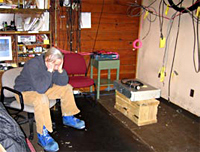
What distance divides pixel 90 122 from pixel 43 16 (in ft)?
5.30

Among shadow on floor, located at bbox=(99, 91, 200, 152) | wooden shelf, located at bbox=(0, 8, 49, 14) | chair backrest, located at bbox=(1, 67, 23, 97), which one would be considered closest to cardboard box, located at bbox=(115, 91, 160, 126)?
shadow on floor, located at bbox=(99, 91, 200, 152)

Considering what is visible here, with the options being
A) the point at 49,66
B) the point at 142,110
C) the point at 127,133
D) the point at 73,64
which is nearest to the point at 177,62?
the point at 142,110

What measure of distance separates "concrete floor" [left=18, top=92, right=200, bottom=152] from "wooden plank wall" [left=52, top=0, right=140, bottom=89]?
3.97ft

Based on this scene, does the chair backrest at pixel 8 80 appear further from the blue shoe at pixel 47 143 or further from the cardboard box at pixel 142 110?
the cardboard box at pixel 142 110

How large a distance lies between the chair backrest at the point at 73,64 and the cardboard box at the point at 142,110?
33.3 inches

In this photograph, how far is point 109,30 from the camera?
12.6 feet

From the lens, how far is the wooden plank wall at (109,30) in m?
3.57

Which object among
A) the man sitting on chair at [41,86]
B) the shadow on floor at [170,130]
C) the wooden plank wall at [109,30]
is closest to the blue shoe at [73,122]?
the man sitting on chair at [41,86]

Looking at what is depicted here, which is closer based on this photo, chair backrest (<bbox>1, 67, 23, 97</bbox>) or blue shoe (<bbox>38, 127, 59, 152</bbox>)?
blue shoe (<bbox>38, 127, 59, 152</bbox>)

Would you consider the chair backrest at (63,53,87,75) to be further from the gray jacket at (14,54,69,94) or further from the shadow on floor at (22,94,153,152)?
the gray jacket at (14,54,69,94)

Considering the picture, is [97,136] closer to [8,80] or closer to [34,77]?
→ [34,77]

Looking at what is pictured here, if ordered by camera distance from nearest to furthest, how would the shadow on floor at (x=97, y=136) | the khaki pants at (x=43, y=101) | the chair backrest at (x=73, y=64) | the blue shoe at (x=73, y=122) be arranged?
the khaki pants at (x=43, y=101) < the shadow on floor at (x=97, y=136) < the blue shoe at (x=73, y=122) < the chair backrest at (x=73, y=64)

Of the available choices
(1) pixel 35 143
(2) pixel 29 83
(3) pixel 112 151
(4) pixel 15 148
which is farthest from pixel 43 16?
(4) pixel 15 148

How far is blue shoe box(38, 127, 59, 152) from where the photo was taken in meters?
2.14
